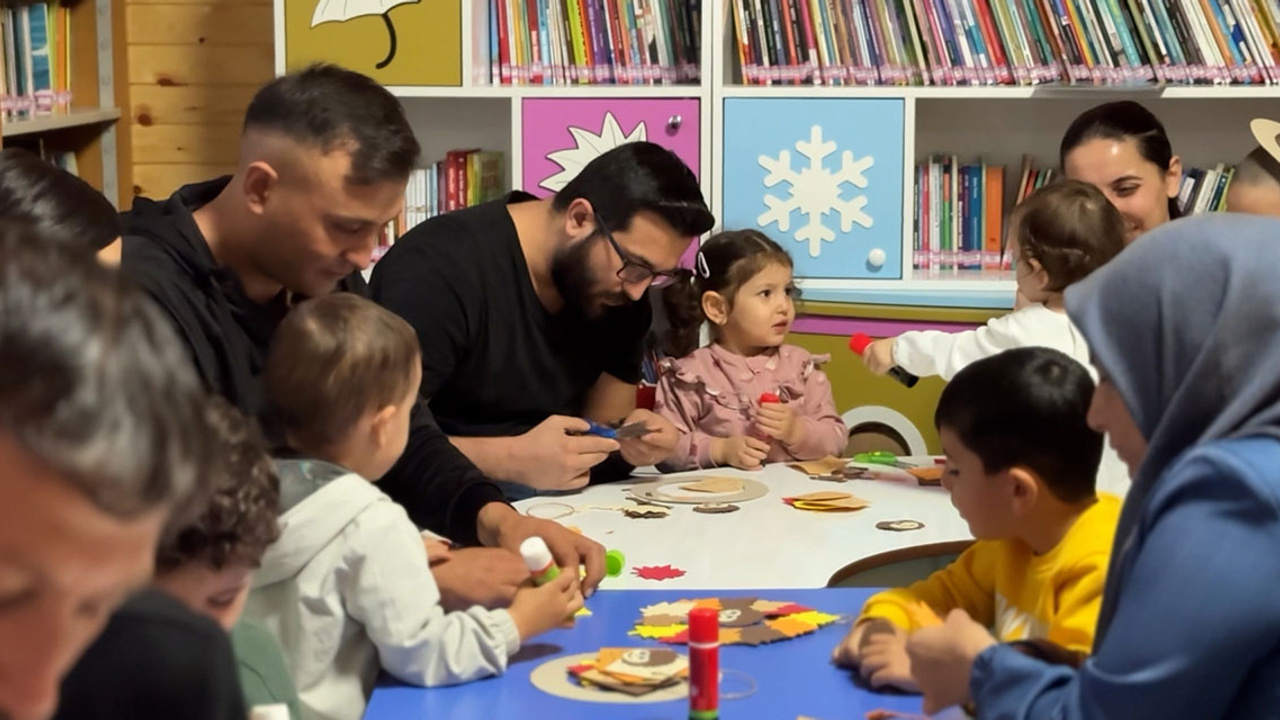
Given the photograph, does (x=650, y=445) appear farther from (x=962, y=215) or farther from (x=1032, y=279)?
(x=962, y=215)

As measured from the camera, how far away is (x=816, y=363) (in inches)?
126

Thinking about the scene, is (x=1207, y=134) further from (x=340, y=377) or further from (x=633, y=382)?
(x=340, y=377)

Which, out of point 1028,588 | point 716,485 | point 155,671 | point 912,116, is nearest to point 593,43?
point 912,116

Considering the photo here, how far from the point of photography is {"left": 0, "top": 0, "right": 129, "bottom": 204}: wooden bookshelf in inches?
150

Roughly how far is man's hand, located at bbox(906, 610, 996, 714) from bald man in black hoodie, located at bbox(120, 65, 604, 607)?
1.78 feet

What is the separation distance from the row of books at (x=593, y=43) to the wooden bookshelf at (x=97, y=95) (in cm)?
108

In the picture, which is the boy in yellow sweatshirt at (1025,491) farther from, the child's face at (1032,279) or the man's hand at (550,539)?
the child's face at (1032,279)

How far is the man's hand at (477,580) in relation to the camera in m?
1.73

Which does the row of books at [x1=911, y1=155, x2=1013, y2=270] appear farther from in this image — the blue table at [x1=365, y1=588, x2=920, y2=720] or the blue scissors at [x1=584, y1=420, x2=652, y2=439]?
the blue table at [x1=365, y1=588, x2=920, y2=720]

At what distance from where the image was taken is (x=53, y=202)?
5.84 feet

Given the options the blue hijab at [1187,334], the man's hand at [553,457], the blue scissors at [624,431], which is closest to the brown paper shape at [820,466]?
the blue scissors at [624,431]

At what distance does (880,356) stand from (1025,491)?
123 cm

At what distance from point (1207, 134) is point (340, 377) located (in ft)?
9.41

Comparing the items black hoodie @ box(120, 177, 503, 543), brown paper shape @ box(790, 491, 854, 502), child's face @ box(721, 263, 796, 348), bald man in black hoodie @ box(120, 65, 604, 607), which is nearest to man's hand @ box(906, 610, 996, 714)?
bald man in black hoodie @ box(120, 65, 604, 607)
